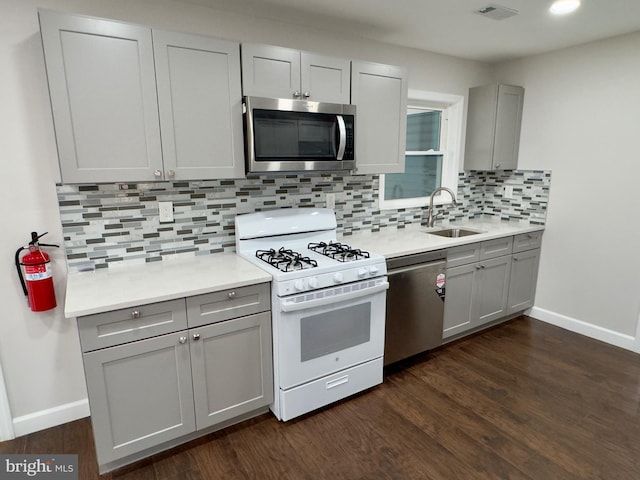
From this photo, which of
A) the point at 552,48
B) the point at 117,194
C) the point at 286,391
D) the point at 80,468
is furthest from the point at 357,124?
the point at 80,468

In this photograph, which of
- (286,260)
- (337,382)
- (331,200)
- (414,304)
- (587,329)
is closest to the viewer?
(286,260)

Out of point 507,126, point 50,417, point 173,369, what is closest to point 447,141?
point 507,126

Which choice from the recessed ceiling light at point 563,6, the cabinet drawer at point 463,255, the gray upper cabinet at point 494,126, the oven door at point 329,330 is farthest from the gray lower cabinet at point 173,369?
the gray upper cabinet at point 494,126

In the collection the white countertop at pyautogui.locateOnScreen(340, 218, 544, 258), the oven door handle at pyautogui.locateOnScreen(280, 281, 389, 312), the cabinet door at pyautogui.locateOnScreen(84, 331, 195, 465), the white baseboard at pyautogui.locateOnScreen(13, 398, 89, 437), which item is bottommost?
the white baseboard at pyautogui.locateOnScreen(13, 398, 89, 437)

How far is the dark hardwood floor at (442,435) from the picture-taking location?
75.7 inches

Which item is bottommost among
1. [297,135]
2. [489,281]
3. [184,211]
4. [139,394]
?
[139,394]

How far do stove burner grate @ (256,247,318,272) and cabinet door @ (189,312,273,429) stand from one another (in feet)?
0.95

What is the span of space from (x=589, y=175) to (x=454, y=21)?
179 cm

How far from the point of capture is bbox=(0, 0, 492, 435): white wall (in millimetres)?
1908

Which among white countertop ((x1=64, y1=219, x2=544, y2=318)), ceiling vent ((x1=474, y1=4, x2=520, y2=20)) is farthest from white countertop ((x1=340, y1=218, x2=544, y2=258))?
ceiling vent ((x1=474, y1=4, x2=520, y2=20))

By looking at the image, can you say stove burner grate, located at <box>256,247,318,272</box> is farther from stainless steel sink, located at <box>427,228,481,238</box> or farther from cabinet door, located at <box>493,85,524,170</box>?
cabinet door, located at <box>493,85,524,170</box>

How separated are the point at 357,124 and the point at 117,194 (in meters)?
1.58

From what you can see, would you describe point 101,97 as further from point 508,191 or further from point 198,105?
point 508,191

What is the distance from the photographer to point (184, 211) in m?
2.43
